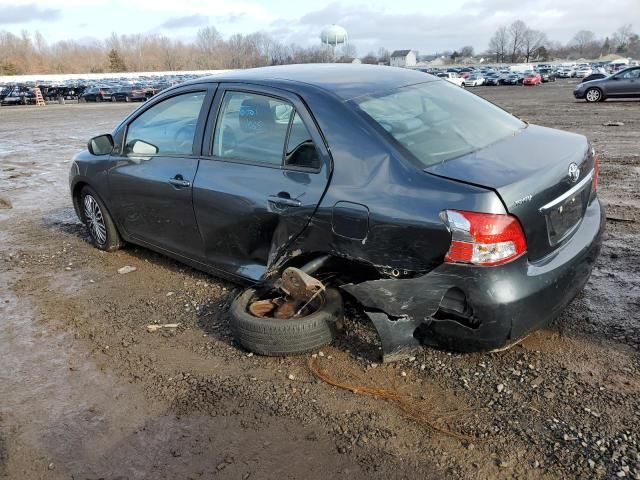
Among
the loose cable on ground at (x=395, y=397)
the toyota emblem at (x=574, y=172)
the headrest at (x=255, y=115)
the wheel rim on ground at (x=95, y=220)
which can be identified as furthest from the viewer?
the wheel rim on ground at (x=95, y=220)

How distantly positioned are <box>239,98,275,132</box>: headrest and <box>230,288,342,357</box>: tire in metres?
1.28

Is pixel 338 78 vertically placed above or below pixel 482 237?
above

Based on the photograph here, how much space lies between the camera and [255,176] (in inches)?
143

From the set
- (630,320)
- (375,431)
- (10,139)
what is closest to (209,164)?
(375,431)

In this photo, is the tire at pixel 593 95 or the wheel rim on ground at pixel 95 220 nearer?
the wheel rim on ground at pixel 95 220

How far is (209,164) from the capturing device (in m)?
3.95

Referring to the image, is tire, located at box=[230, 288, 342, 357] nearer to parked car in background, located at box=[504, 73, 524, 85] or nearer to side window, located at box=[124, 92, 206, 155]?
side window, located at box=[124, 92, 206, 155]

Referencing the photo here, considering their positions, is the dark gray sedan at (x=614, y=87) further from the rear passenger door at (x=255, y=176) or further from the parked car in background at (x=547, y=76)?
the parked car in background at (x=547, y=76)

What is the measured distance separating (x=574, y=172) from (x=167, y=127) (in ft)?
10.2

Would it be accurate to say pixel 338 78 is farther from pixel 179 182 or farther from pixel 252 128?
pixel 179 182

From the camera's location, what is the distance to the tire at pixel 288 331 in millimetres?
3232

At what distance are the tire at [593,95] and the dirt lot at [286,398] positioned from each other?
20.8m

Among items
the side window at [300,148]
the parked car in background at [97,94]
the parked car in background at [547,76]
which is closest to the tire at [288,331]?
the side window at [300,148]

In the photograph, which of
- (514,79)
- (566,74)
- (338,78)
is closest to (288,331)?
(338,78)
